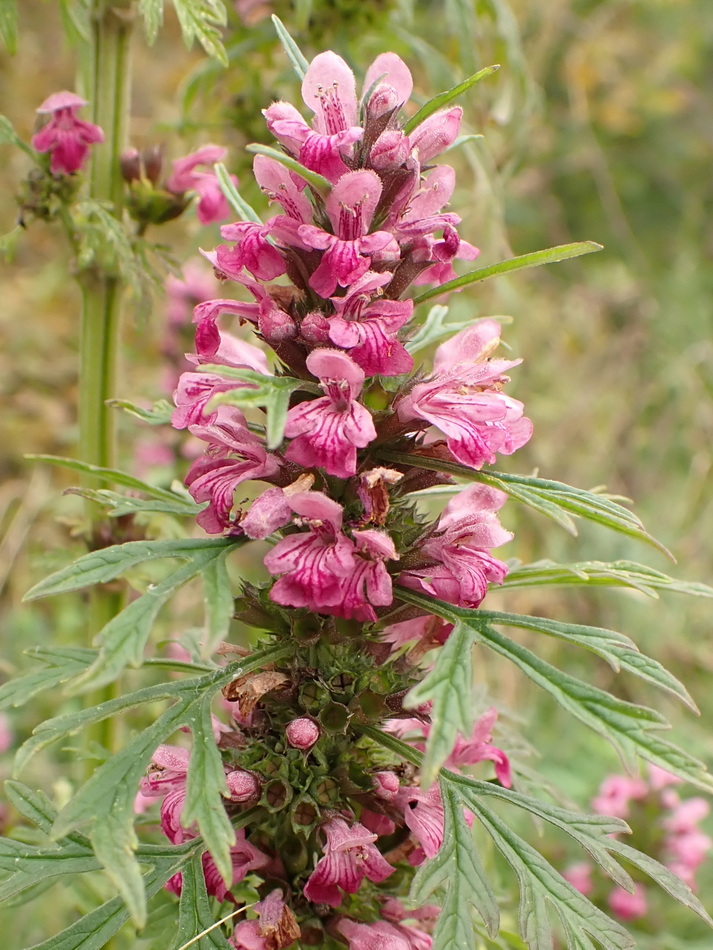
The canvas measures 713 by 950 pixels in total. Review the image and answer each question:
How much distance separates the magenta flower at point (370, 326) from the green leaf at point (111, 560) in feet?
0.98

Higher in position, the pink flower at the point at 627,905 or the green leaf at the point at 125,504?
the green leaf at the point at 125,504

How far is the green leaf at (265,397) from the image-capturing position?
921 millimetres

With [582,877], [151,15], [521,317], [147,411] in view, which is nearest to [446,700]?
[147,411]

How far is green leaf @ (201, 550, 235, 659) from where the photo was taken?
950 millimetres

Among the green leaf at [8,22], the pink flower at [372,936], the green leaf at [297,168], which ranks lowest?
the pink flower at [372,936]

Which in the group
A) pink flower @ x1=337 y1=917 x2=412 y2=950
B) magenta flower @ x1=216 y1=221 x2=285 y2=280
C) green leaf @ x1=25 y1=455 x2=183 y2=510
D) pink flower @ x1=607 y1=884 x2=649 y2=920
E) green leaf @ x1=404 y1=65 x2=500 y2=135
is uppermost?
green leaf @ x1=404 y1=65 x2=500 y2=135

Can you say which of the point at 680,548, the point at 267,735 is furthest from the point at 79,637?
the point at 680,548

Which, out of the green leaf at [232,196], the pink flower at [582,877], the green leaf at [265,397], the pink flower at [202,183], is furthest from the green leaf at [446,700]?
the pink flower at [582,877]

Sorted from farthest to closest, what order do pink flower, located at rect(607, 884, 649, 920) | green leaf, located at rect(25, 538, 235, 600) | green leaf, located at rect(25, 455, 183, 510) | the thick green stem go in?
1. pink flower, located at rect(607, 884, 649, 920)
2. the thick green stem
3. green leaf, located at rect(25, 455, 183, 510)
4. green leaf, located at rect(25, 538, 235, 600)

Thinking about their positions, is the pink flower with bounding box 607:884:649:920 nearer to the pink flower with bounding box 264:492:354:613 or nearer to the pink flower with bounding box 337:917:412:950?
the pink flower with bounding box 337:917:412:950

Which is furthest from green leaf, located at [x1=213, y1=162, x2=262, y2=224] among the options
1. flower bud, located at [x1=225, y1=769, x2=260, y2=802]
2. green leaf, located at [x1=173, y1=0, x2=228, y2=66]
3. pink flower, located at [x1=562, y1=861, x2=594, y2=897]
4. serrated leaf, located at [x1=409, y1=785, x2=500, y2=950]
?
pink flower, located at [x1=562, y1=861, x2=594, y2=897]

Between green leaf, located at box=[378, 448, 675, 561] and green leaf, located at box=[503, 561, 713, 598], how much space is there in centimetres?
9

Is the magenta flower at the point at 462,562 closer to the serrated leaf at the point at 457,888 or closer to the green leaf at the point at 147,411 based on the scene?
the serrated leaf at the point at 457,888

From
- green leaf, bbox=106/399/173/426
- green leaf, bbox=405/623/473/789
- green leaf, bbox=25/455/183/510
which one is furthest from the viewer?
green leaf, bbox=106/399/173/426
